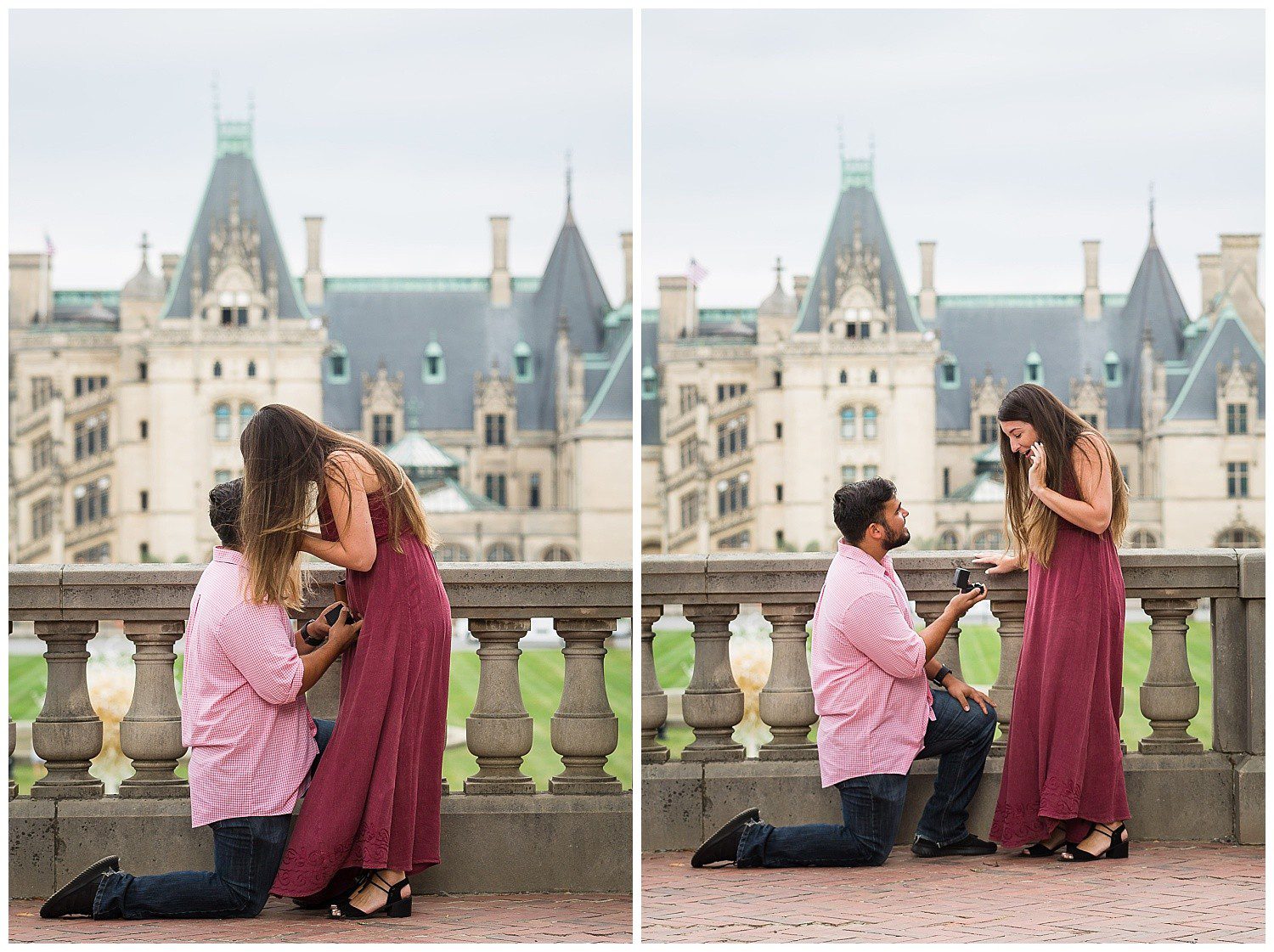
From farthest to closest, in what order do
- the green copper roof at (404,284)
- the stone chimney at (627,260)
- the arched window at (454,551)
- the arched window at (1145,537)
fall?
the green copper roof at (404,284)
the stone chimney at (627,260)
the arched window at (454,551)
the arched window at (1145,537)

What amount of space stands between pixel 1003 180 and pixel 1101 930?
6973cm

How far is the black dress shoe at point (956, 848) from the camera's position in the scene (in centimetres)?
457

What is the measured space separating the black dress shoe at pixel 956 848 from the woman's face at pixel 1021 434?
1089mm

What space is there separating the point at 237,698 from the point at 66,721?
25.7 inches

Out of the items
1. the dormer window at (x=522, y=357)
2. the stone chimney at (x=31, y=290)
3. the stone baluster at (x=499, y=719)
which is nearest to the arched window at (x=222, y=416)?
the stone chimney at (x=31, y=290)

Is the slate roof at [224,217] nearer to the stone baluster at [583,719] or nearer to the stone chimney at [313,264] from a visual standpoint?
the stone chimney at [313,264]

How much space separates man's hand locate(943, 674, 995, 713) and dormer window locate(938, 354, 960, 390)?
77147mm

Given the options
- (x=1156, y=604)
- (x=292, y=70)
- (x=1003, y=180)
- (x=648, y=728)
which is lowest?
(x=648, y=728)

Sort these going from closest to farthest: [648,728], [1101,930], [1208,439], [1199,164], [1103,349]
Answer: [1101,930], [648,728], [1199,164], [1208,439], [1103,349]

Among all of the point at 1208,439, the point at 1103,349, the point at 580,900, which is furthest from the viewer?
the point at 1103,349

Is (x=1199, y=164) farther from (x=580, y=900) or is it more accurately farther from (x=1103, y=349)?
(x=580, y=900)

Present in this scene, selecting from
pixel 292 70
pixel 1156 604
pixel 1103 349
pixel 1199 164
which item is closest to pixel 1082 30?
pixel 1199 164

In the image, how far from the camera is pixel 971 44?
75562 millimetres

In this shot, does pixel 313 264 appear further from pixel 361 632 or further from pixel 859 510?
pixel 361 632
